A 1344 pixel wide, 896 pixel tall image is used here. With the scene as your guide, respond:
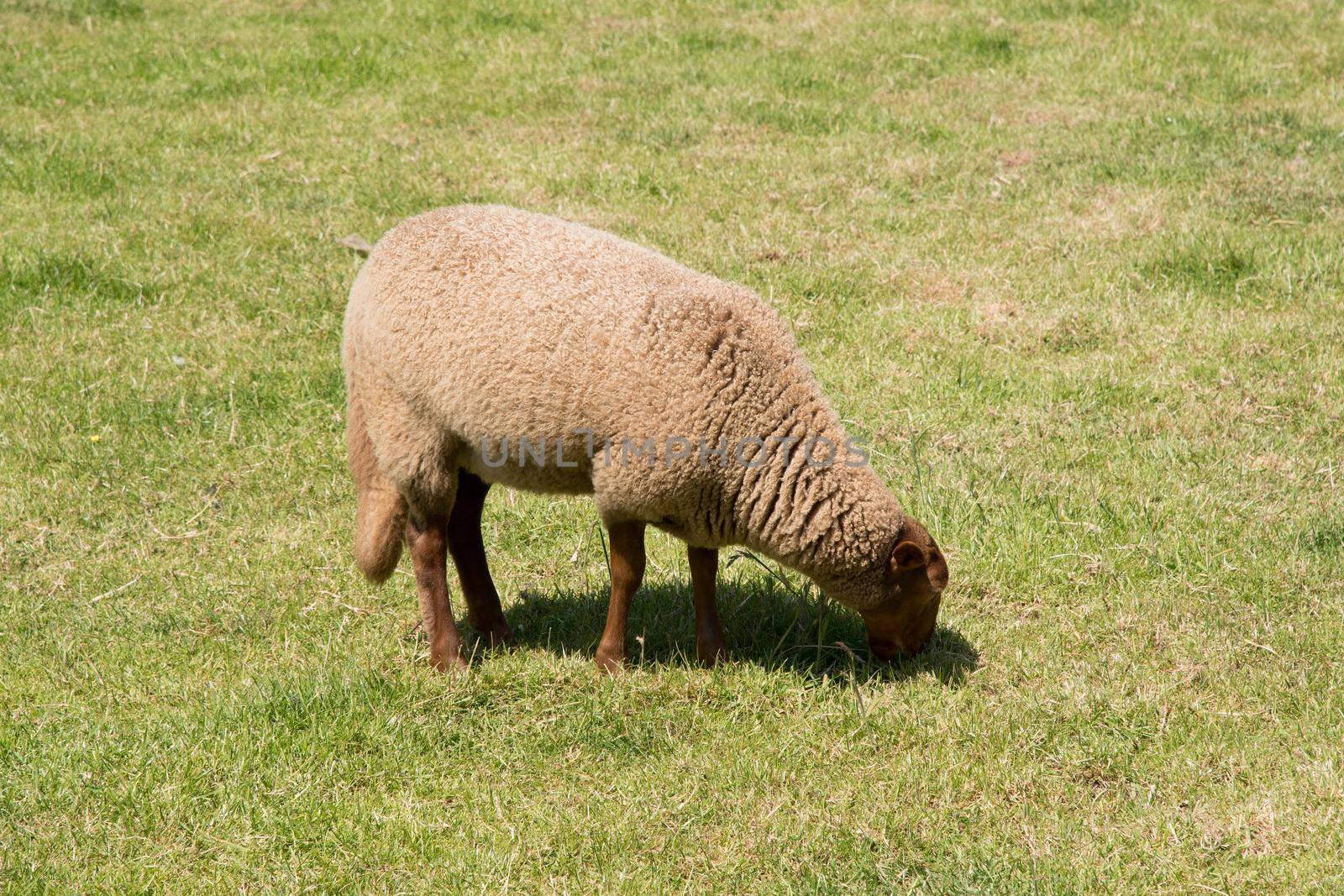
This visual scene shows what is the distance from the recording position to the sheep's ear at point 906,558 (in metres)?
4.27

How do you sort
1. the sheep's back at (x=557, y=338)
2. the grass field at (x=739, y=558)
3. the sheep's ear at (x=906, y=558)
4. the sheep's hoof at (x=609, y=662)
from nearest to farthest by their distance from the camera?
the grass field at (x=739, y=558), the sheep's back at (x=557, y=338), the sheep's ear at (x=906, y=558), the sheep's hoof at (x=609, y=662)

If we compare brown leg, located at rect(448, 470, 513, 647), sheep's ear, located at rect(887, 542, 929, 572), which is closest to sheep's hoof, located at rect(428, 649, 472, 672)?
brown leg, located at rect(448, 470, 513, 647)

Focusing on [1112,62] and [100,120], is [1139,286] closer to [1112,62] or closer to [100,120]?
[1112,62]

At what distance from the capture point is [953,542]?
17.2 ft

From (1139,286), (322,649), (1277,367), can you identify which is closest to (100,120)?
(322,649)

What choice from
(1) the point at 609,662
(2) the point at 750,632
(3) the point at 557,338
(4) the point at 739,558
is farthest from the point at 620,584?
(4) the point at 739,558

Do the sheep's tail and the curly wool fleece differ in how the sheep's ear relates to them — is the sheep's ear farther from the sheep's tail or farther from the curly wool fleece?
the sheep's tail

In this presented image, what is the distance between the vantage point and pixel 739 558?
5371mm

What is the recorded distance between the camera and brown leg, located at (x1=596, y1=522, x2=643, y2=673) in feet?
14.3

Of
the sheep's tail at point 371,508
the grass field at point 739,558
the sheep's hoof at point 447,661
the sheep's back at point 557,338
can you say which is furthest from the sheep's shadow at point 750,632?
the sheep's back at point 557,338

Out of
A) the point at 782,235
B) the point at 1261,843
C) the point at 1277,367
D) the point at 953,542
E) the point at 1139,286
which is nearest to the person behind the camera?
the point at 1261,843

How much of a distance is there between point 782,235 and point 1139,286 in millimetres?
2046

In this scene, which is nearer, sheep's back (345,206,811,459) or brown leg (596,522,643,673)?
sheep's back (345,206,811,459)

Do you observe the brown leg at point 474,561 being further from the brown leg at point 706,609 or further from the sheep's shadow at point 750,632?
the brown leg at point 706,609
